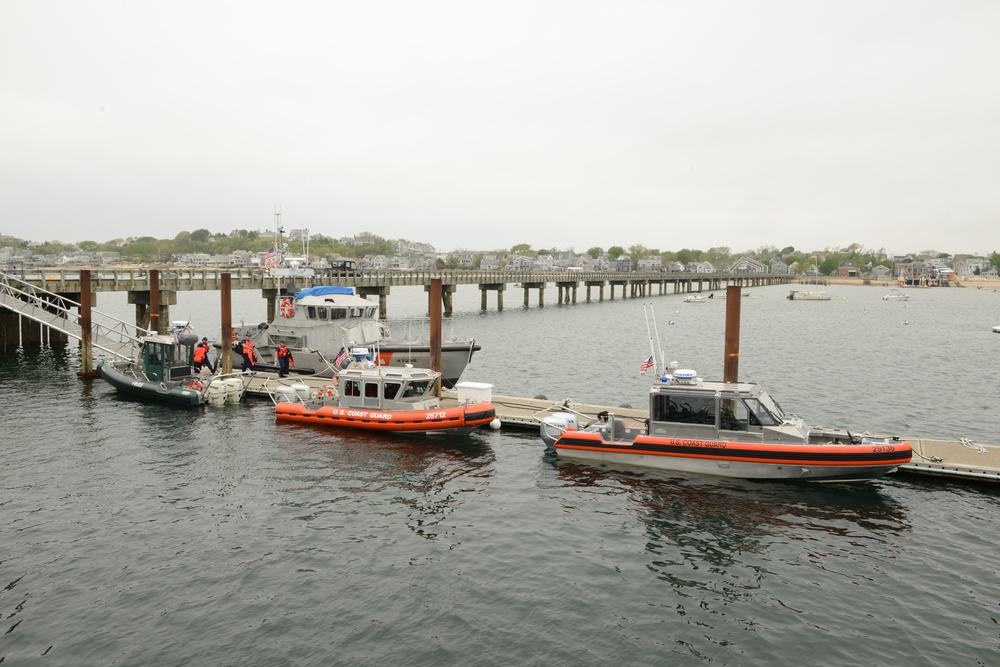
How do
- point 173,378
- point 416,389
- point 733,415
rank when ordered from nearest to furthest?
point 733,415 < point 416,389 < point 173,378

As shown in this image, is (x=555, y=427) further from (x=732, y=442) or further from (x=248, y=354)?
(x=248, y=354)

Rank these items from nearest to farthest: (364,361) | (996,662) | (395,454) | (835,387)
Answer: (996,662)
(395,454)
(364,361)
(835,387)

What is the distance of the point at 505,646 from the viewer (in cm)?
1140

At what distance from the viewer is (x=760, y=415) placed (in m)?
19.1

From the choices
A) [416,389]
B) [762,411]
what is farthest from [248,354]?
[762,411]

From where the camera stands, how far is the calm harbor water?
11484mm

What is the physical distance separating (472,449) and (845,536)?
11379mm

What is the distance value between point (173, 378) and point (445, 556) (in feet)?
66.7

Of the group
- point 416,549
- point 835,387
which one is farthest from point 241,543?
point 835,387

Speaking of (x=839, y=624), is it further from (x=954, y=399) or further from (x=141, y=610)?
(x=954, y=399)

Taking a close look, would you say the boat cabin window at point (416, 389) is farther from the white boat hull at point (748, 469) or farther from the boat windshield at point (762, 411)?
the boat windshield at point (762, 411)

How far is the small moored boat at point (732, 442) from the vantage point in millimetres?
17984

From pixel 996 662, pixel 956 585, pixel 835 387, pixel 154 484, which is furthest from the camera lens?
pixel 835 387

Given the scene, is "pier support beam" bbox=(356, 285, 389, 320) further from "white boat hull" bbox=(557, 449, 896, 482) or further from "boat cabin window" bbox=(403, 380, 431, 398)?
"white boat hull" bbox=(557, 449, 896, 482)
